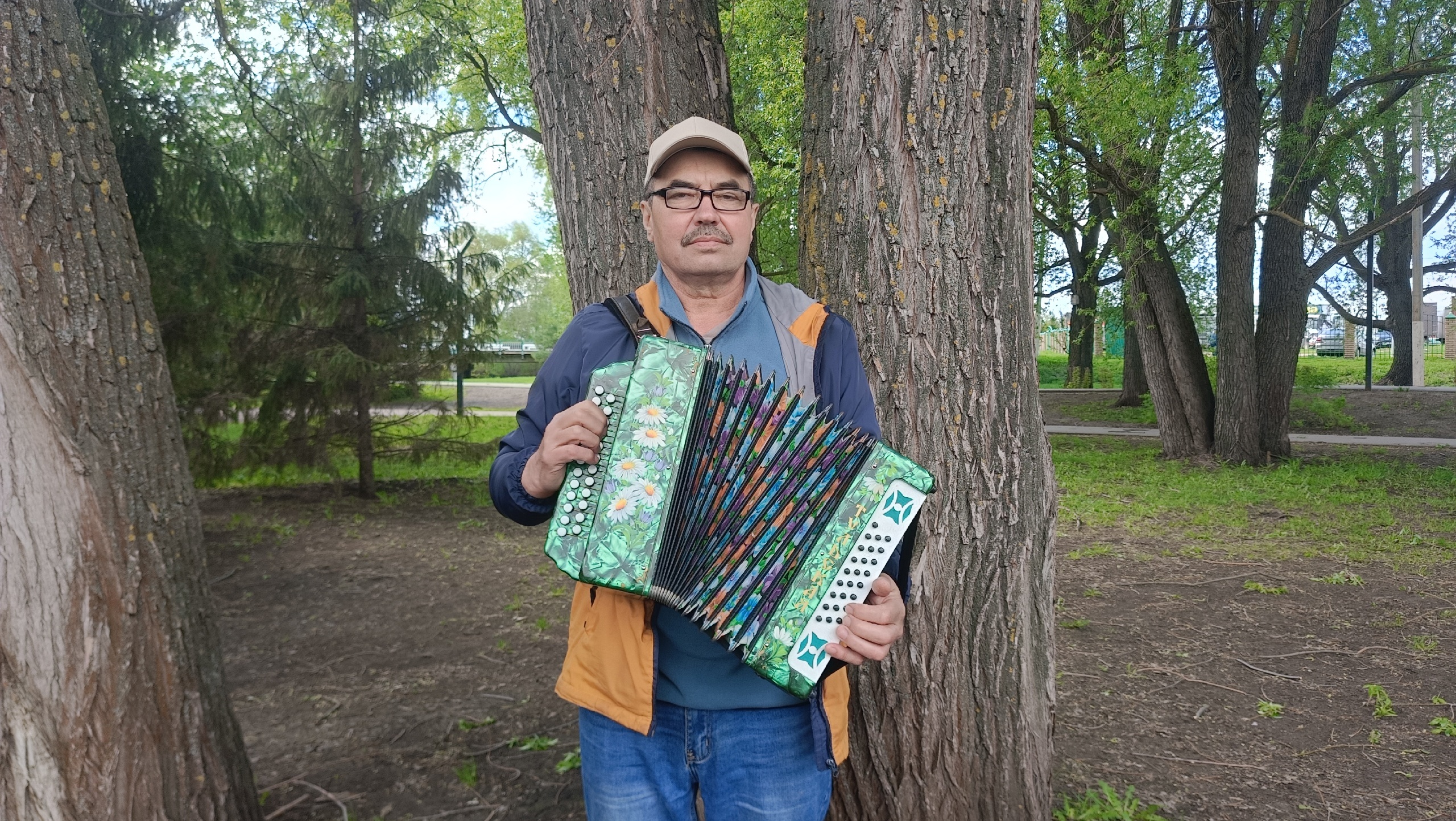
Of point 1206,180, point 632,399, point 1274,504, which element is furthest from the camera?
point 1206,180

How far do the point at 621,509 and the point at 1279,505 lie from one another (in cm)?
929

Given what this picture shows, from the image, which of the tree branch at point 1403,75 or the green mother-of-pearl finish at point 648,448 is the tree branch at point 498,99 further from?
the green mother-of-pearl finish at point 648,448

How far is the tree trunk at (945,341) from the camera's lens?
2.68 meters

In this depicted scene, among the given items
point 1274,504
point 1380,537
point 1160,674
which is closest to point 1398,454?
point 1274,504

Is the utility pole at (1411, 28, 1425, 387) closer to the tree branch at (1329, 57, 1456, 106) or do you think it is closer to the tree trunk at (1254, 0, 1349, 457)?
the tree branch at (1329, 57, 1456, 106)

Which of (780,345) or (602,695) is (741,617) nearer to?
(602,695)

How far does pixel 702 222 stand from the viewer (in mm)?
2012

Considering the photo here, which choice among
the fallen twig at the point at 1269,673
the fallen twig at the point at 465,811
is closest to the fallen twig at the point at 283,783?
the fallen twig at the point at 465,811

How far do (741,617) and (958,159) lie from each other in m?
1.59

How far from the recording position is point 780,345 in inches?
81.0

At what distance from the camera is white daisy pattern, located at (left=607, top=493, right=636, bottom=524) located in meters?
1.82

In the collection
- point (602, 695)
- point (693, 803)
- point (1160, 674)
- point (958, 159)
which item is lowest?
point (1160, 674)

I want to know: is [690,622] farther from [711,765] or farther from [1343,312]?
[1343,312]

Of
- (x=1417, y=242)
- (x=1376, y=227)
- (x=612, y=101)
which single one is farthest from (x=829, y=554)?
(x=1417, y=242)
